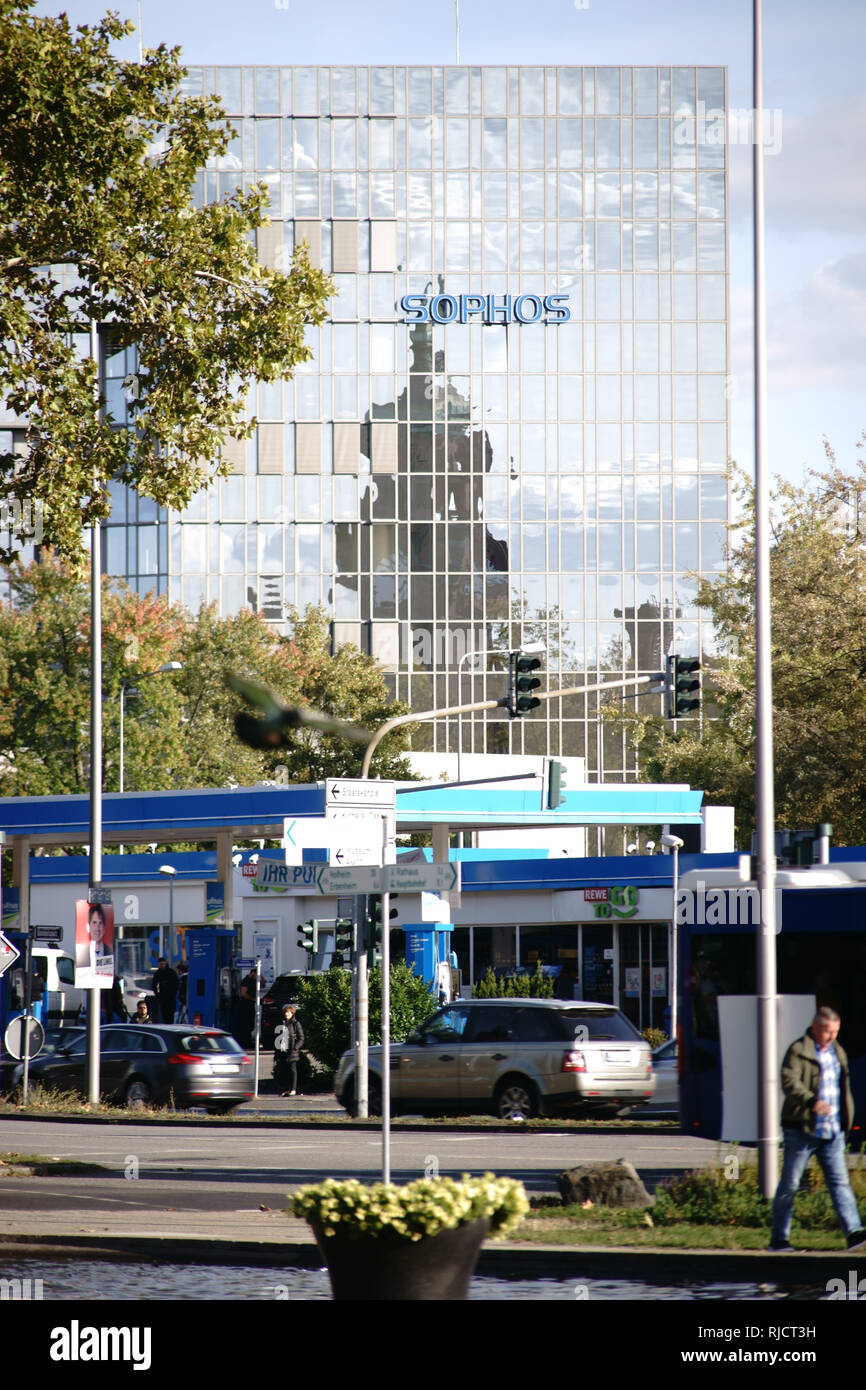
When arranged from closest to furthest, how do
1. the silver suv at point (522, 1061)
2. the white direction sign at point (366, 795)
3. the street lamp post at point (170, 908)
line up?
the white direction sign at point (366, 795), the silver suv at point (522, 1061), the street lamp post at point (170, 908)

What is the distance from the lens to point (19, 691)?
5975cm

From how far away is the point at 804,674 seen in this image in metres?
41.4

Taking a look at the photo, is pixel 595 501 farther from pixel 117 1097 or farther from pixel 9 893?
pixel 117 1097

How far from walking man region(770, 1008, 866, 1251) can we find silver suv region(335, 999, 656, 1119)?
12.1 m

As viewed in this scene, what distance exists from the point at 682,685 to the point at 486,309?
2320 inches

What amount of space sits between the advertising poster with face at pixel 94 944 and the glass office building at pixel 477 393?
5944 cm

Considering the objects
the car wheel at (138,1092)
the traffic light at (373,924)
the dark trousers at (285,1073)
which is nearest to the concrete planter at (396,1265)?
the traffic light at (373,924)

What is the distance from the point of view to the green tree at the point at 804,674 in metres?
40.8

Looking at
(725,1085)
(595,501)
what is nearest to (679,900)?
(725,1085)

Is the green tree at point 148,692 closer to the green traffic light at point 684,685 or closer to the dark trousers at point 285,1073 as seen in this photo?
the dark trousers at point 285,1073

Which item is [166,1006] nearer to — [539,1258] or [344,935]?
[344,935]

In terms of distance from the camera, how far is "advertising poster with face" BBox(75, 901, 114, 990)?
83.4ft
